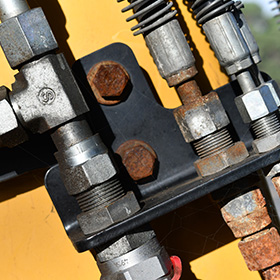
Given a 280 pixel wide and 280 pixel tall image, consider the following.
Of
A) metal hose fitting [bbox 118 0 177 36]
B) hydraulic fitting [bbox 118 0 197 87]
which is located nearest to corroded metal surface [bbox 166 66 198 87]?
hydraulic fitting [bbox 118 0 197 87]

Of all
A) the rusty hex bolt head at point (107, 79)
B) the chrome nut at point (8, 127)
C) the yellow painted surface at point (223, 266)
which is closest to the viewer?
the chrome nut at point (8, 127)

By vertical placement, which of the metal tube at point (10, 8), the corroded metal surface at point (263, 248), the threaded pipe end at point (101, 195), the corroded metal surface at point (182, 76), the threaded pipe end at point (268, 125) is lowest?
the corroded metal surface at point (263, 248)

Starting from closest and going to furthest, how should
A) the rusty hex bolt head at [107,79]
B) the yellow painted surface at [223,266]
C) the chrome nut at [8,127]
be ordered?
the chrome nut at [8,127] → the rusty hex bolt head at [107,79] → the yellow painted surface at [223,266]

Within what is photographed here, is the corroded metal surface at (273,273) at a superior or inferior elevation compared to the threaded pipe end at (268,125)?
inferior

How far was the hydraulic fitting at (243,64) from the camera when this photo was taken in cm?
99

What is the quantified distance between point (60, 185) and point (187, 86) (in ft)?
1.10

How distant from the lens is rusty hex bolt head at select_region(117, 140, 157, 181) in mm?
1043

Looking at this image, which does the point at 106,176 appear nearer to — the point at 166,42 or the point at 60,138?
the point at 60,138

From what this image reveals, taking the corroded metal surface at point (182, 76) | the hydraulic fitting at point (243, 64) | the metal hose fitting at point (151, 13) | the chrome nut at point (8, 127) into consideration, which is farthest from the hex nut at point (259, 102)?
the chrome nut at point (8, 127)

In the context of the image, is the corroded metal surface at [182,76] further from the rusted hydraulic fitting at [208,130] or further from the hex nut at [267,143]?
the hex nut at [267,143]

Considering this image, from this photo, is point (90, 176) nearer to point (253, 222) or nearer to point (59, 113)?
point (59, 113)

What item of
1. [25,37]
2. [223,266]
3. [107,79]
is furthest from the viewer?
[223,266]

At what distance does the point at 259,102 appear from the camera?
1.00 meters

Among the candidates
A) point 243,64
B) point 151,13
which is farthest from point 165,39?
point 243,64
